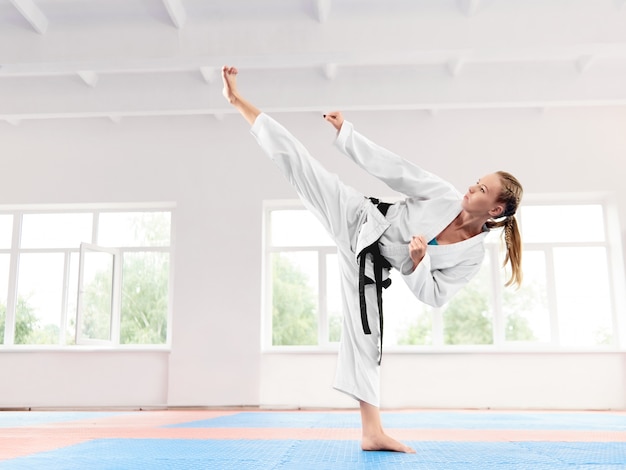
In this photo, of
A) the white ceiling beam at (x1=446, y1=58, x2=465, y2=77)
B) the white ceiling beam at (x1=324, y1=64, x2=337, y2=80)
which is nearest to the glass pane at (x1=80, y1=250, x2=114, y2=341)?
the white ceiling beam at (x1=324, y1=64, x2=337, y2=80)

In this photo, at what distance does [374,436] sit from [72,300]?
18.9 ft

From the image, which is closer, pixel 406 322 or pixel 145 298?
pixel 406 322

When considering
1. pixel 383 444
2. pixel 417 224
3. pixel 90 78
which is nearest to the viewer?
pixel 383 444

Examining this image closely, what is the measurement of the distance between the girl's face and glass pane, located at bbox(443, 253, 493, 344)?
4.65 meters

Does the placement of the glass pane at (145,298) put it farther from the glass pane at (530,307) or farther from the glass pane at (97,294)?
the glass pane at (530,307)

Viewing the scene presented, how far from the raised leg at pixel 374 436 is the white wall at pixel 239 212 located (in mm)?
4410

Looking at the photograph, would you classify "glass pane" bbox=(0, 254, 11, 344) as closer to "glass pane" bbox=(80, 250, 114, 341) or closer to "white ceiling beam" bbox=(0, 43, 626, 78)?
"glass pane" bbox=(80, 250, 114, 341)

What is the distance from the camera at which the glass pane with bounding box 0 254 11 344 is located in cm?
723

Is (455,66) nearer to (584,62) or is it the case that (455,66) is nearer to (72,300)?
(584,62)

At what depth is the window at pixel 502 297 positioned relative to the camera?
686 centimetres

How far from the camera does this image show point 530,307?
6922 mm

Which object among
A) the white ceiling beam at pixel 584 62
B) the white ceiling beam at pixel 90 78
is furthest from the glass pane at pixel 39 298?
the white ceiling beam at pixel 584 62

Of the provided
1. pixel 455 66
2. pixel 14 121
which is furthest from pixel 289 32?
pixel 14 121

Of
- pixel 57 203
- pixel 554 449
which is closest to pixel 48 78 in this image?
pixel 57 203
